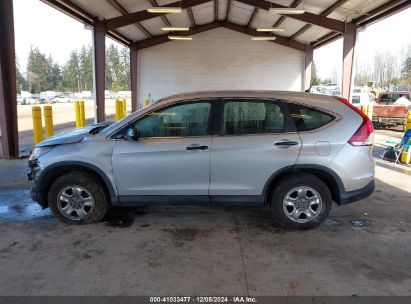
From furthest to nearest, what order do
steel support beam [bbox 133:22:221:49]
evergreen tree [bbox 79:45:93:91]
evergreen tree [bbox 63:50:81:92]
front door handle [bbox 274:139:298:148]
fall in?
evergreen tree [bbox 79:45:93:91]
evergreen tree [bbox 63:50:81:92]
steel support beam [bbox 133:22:221:49]
front door handle [bbox 274:139:298:148]

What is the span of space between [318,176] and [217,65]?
62.0 ft

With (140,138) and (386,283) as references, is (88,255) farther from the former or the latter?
(386,283)

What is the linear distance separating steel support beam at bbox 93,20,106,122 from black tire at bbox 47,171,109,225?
1075 cm

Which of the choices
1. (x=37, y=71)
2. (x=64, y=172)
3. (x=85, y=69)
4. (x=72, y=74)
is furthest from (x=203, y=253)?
(x=85, y=69)

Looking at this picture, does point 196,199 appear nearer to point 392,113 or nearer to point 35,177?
point 35,177

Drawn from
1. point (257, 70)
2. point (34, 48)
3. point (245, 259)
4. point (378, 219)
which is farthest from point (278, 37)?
point (34, 48)

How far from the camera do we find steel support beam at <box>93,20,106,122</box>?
14.5 metres

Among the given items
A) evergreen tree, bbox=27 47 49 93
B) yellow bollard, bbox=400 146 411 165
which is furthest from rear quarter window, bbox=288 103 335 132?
evergreen tree, bbox=27 47 49 93

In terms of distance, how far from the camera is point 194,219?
5.08 m

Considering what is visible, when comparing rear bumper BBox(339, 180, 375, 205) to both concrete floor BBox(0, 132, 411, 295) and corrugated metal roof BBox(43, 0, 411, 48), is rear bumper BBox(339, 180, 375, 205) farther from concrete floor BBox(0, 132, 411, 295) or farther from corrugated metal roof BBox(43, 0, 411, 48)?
corrugated metal roof BBox(43, 0, 411, 48)

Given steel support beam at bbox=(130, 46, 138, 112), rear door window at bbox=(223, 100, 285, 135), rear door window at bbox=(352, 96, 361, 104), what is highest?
steel support beam at bbox=(130, 46, 138, 112)

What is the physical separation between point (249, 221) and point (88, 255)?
2119 mm

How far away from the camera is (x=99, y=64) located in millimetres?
14555

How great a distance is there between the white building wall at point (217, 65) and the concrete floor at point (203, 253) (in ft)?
58.7
